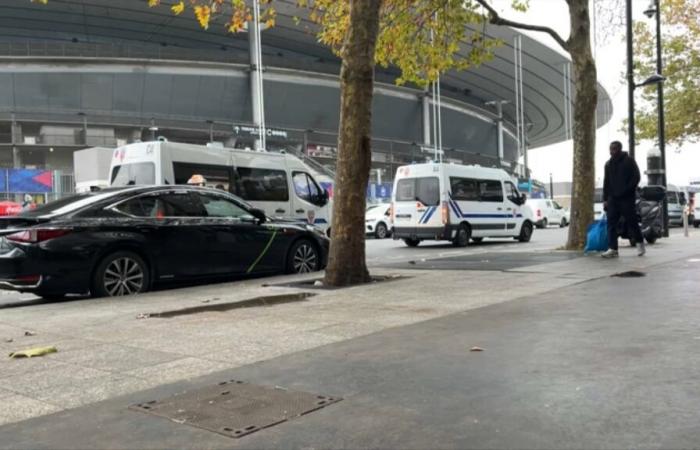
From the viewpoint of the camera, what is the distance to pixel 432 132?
2384 inches

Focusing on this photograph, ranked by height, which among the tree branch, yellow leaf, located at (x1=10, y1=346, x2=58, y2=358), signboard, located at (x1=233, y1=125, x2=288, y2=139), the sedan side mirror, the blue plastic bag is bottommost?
yellow leaf, located at (x1=10, y1=346, x2=58, y2=358)

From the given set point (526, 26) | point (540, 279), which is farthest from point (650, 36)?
point (540, 279)

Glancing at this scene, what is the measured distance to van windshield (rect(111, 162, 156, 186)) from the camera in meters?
14.5

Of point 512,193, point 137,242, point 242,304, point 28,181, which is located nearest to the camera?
point 242,304

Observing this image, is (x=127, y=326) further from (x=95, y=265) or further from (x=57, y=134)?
(x=57, y=134)

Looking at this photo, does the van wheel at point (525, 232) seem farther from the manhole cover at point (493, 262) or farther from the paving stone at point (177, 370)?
the paving stone at point (177, 370)

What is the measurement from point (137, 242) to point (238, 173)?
6.33m

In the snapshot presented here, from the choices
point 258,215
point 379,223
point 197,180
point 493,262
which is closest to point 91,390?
point 258,215

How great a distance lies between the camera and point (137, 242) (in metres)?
9.29

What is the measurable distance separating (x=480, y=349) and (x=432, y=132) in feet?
186

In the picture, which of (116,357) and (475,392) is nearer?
(475,392)

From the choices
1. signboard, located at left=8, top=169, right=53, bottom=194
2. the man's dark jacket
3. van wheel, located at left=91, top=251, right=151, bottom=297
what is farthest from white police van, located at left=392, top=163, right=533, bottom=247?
signboard, located at left=8, top=169, right=53, bottom=194

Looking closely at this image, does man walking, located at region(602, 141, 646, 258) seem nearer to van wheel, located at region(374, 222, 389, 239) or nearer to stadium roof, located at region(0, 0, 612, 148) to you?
van wheel, located at region(374, 222, 389, 239)

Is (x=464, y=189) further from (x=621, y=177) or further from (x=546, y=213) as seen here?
(x=546, y=213)
